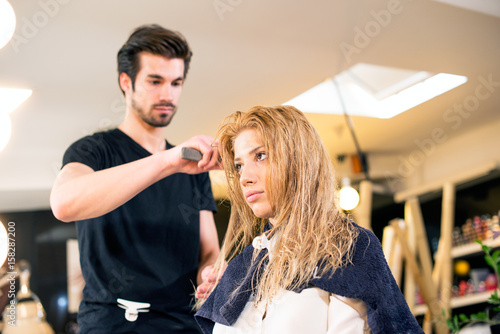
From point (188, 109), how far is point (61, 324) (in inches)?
108

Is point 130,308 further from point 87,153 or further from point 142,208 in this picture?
point 87,153

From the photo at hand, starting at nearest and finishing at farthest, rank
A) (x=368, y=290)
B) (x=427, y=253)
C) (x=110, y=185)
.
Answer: (x=368, y=290) < (x=110, y=185) < (x=427, y=253)

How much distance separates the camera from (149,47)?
1.79 metres

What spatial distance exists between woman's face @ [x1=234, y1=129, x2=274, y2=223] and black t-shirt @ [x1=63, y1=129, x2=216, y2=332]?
1.46 ft

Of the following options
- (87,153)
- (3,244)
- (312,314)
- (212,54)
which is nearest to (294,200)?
(312,314)

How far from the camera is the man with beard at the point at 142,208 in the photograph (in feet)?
4.33

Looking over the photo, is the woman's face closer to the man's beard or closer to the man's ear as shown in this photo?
the man's beard

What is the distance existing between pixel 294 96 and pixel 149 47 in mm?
829

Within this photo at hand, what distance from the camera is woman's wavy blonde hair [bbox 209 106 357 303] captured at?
1.06 meters

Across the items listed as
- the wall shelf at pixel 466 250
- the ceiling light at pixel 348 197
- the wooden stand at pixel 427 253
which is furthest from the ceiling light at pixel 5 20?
the wall shelf at pixel 466 250

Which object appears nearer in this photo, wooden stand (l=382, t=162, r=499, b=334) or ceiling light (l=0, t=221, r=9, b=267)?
ceiling light (l=0, t=221, r=9, b=267)

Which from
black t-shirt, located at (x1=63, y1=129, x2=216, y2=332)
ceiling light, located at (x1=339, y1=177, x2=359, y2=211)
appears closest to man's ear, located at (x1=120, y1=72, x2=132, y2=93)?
black t-shirt, located at (x1=63, y1=129, x2=216, y2=332)

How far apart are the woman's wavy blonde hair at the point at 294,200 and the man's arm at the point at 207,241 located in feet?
1.04

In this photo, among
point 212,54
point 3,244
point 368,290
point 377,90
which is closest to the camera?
point 368,290
